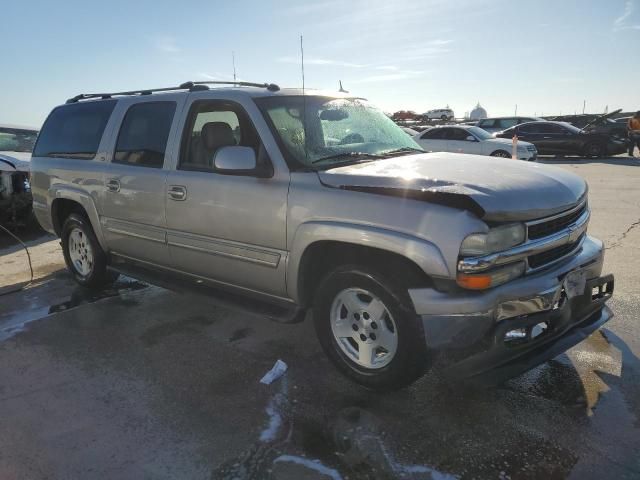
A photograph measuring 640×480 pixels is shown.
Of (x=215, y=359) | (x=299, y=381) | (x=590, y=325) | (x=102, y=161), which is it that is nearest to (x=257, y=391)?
(x=299, y=381)

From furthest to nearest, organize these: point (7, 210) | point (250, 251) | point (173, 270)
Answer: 1. point (7, 210)
2. point (173, 270)
3. point (250, 251)

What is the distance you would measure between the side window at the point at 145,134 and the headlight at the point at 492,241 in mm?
2639

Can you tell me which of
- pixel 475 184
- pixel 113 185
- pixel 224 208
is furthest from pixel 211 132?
pixel 475 184

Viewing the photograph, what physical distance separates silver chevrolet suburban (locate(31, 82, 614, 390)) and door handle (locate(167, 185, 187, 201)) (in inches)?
0.5

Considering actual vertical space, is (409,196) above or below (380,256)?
above

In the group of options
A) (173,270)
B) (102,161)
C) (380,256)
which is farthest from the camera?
(102,161)

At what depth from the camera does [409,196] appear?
2.81m

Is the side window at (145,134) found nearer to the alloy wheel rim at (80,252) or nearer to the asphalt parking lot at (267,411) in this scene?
the alloy wheel rim at (80,252)

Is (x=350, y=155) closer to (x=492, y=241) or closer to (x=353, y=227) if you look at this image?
(x=353, y=227)

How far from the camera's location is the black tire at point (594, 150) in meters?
18.5

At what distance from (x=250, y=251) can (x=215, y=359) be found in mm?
847

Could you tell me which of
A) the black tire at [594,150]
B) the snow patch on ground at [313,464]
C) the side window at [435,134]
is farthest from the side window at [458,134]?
the snow patch on ground at [313,464]

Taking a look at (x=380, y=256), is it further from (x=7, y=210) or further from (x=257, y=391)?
(x=7, y=210)

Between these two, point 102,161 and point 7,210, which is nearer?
point 102,161
